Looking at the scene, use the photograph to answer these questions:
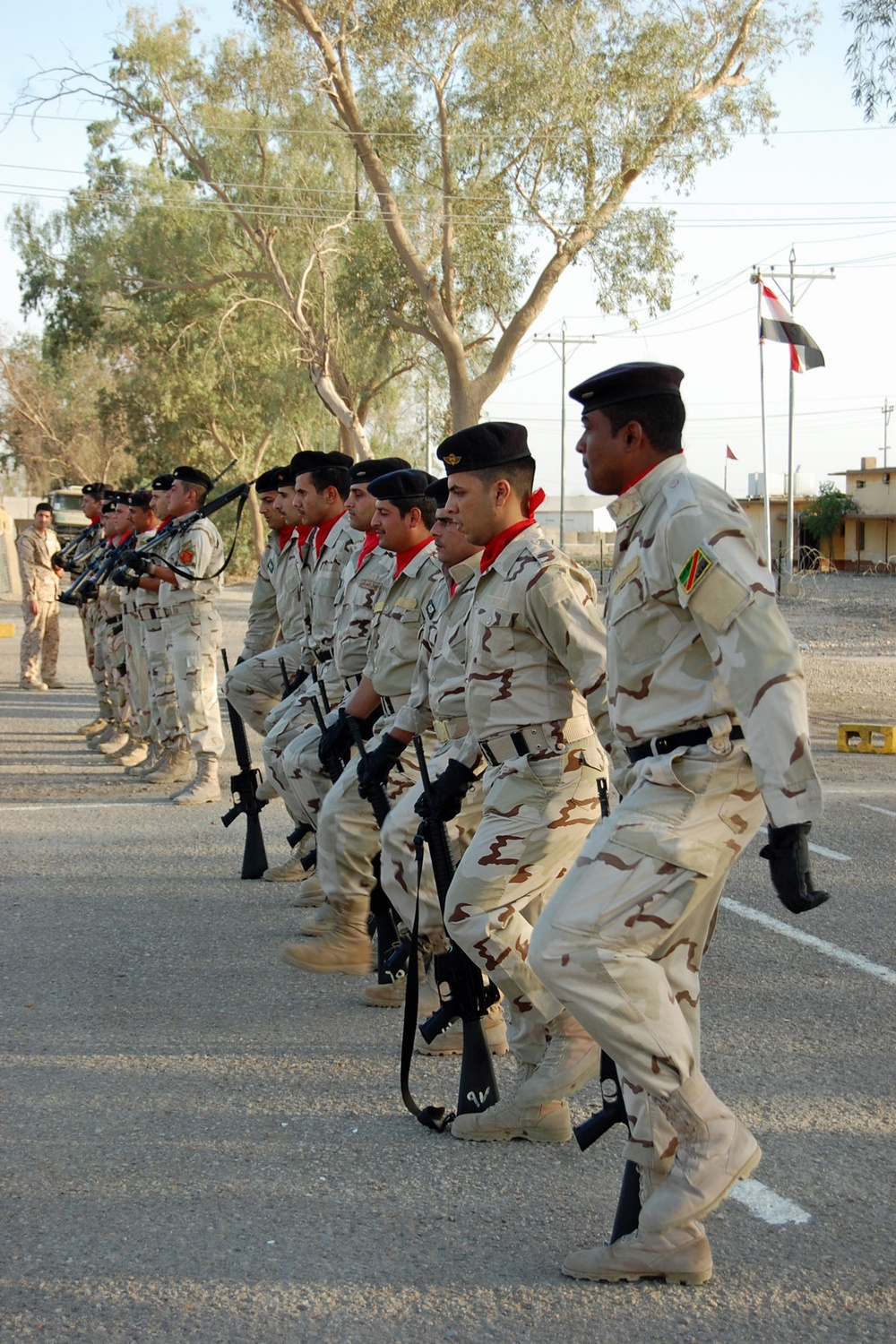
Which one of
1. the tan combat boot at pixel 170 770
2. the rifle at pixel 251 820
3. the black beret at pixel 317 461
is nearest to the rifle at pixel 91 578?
the tan combat boot at pixel 170 770

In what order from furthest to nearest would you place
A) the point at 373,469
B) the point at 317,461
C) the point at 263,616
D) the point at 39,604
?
the point at 39,604 → the point at 263,616 → the point at 317,461 → the point at 373,469


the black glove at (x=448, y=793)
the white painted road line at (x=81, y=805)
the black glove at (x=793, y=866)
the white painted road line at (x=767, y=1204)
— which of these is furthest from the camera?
the white painted road line at (x=81, y=805)

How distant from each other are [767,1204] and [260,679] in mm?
5195

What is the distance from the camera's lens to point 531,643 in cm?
434

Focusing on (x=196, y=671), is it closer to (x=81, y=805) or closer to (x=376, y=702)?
(x=81, y=805)

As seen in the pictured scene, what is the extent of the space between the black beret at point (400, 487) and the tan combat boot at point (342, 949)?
1746 millimetres

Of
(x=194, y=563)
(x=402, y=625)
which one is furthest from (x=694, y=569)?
(x=194, y=563)

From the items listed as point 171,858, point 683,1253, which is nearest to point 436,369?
point 171,858

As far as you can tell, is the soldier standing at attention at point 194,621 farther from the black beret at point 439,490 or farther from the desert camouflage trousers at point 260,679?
the black beret at point 439,490

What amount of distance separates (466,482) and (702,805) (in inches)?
69.9

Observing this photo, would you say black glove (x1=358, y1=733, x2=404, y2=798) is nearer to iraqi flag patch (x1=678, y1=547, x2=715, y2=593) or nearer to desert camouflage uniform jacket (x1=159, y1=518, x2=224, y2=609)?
iraqi flag patch (x1=678, y1=547, x2=715, y2=593)

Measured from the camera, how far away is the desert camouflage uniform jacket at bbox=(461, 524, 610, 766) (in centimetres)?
424

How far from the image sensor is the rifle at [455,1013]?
4.24 metres

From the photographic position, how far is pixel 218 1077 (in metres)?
4.72
